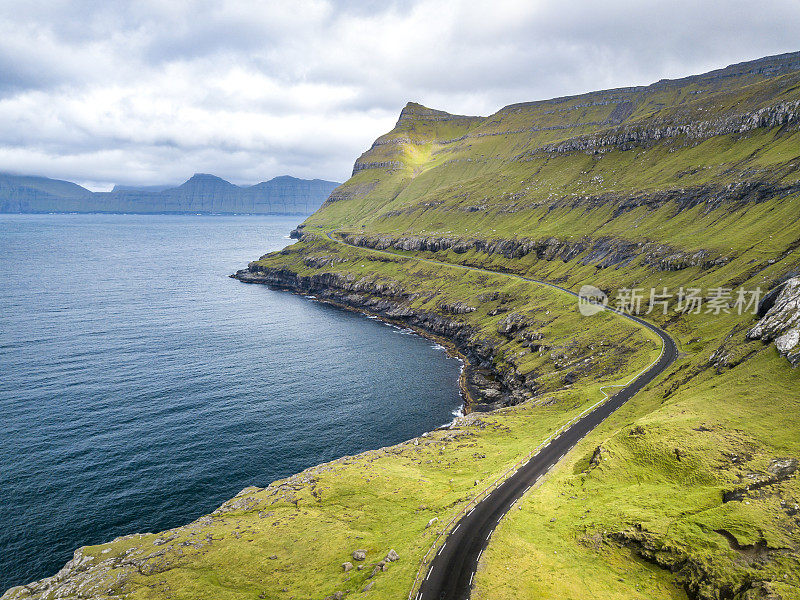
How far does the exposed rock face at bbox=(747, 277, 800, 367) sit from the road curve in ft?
79.0

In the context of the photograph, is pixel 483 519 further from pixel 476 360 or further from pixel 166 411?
pixel 476 360

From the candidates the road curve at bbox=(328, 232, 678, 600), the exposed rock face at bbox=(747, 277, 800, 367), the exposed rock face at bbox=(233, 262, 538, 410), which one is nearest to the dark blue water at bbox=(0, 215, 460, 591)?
the exposed rock face at bbox=(233, 262, 538, 410)

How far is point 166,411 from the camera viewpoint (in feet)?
325

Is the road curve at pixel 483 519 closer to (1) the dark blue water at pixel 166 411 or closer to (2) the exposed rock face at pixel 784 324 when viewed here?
(2) the exposed rock face at pixel 784 324

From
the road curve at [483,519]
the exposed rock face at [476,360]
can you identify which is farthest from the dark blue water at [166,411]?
the road curve at [483,519]

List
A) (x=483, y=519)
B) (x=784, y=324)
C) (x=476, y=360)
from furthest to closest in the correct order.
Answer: (x=476, y=360)
(x=784, y=324)
(x=483, y=519)

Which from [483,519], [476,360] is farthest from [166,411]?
[476,360]

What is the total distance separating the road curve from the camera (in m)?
42.0

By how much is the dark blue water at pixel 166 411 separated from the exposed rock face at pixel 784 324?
6668cm

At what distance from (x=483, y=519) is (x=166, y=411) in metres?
81.0

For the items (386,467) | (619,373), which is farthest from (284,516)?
(619,373)

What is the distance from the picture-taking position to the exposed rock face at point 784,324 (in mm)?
65250

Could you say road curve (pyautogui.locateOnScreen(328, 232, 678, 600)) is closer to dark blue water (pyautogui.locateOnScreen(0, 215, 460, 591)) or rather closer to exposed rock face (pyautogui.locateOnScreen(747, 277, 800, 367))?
exposed rock face (pyautogui.locateOnScreen(747, 277, 800, 367))

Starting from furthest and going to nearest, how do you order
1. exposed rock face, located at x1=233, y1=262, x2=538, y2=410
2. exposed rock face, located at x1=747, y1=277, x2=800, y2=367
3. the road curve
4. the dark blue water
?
exposed rock face, located at x1=233, y1=262, x2=538, y2=410
the dark blue water
exposed rock face, located at x1=747, y1=277, x2=800, y2=367
the road curve
